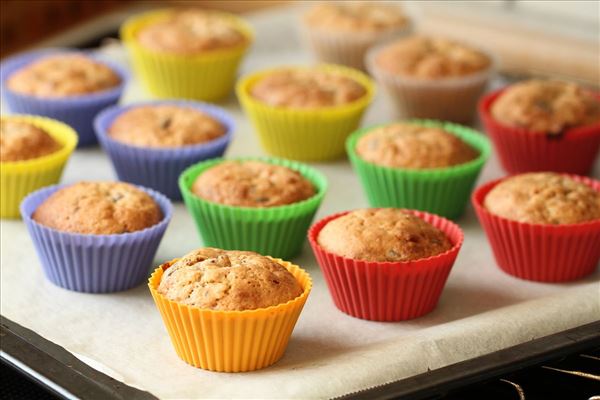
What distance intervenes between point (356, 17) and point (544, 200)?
6.12 ft

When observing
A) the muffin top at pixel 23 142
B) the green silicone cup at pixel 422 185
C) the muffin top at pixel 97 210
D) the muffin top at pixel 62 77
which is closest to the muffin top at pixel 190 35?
the muffin top at pixel 62 77

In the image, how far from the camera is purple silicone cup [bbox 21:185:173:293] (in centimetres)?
263

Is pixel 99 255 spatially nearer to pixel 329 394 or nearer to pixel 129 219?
pixel 129 219

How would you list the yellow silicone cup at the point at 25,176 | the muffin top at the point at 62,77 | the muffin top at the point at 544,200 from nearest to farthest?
the muffin top at the point at 544,200
the yellow silicone cup at the point at 25,176
the muffin top at the point at 62,77

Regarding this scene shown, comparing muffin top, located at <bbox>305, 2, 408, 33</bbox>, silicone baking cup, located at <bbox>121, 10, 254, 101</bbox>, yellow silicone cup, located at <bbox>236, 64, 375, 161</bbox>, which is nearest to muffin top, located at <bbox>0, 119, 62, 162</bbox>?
yellow silicone cup, located at <bbox>236, 64, 375, 161</bbox>

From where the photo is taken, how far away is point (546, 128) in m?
3.37

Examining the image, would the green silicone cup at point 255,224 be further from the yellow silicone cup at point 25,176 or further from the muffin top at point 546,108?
the muffin top at point 546,108

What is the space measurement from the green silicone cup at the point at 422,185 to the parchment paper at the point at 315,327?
0.12 metres

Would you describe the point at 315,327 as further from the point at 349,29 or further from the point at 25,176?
the point at 349,29

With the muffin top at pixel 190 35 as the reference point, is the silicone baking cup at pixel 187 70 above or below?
below

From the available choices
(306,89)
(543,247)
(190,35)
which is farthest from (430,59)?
(543,247)

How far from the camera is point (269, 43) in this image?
4.81m

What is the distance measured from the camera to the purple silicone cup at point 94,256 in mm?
2627

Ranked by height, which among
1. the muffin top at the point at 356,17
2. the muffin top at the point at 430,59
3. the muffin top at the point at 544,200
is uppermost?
the muffin top at the point at 544,200
